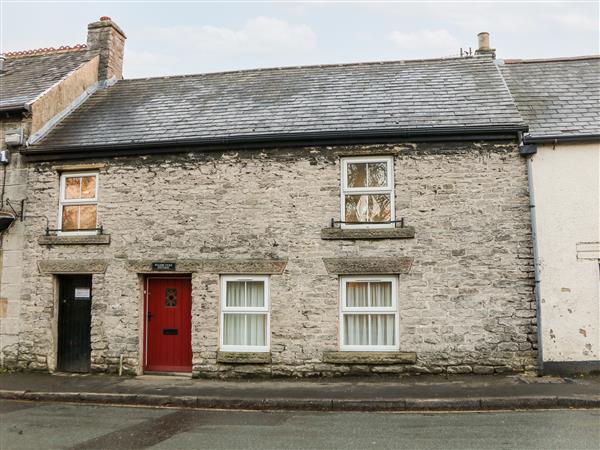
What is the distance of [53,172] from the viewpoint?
12203mm

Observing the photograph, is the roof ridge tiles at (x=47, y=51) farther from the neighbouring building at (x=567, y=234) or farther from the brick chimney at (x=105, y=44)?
the neighbouring building at (x=567, y=234)

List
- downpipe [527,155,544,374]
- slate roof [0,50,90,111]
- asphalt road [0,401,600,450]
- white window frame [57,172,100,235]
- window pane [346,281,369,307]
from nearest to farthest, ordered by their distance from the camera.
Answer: asphalt road [0,401,600,450] → downpipe [527,155,544,374] → window pane [346,281,369,307] → white window frame [57,172,100,235] → slate roof [0,50,90,111]

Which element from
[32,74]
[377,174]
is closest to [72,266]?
[32,74]

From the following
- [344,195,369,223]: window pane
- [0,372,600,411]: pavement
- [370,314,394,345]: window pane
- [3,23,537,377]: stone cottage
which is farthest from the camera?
[344,195,369,223]: window pane

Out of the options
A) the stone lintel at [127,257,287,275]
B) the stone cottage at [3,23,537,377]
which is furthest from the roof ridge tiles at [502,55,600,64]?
the stone lintel at [127,257,287,275]

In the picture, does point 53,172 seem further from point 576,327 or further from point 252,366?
point 576,327

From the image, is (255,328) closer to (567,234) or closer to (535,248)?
(535,248)

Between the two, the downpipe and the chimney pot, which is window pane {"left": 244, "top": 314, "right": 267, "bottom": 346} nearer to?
the downpipe

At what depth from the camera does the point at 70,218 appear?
12.2m

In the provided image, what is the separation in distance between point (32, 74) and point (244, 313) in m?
9.42

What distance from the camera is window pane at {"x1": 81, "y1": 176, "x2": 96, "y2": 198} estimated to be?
39.9 ft

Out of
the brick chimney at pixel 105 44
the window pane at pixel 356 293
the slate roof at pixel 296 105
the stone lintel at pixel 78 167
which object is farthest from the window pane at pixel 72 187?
the window pane at pixel 356 293

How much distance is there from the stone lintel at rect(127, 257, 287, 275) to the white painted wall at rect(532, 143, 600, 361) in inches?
217

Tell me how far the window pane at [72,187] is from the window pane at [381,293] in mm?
7127
